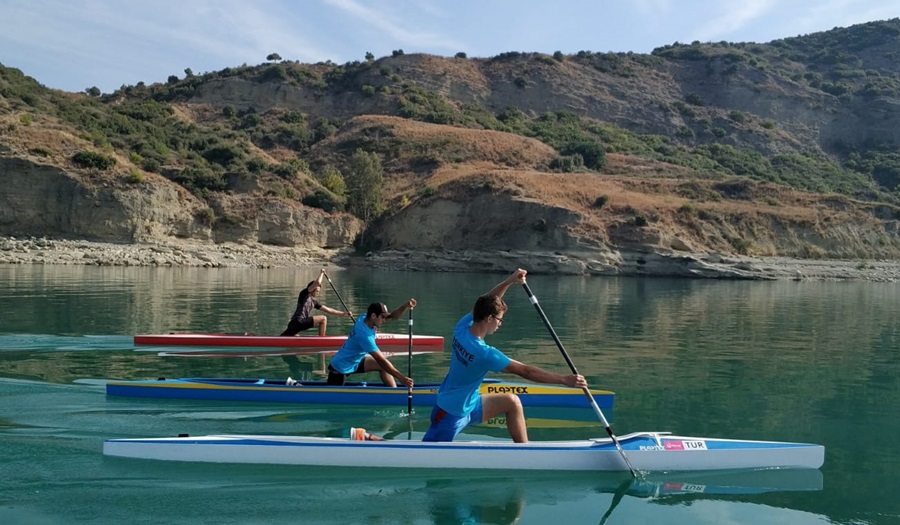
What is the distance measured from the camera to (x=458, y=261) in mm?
54031

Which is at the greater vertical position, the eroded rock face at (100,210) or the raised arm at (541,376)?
the eroded rock face at (100,210)

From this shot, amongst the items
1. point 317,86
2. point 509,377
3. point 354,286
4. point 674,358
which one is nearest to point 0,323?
point 509,377

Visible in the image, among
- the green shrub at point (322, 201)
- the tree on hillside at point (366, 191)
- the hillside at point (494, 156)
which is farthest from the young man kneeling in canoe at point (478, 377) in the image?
the tree on hillside at point (366, 191)

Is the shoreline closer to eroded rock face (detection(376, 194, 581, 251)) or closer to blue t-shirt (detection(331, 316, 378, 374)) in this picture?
eroded rock face (detection(376, 194, 581, 251))

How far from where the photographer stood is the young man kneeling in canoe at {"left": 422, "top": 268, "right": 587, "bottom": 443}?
7.04 m

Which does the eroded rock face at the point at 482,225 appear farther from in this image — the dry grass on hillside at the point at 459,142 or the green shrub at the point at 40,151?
the green shrub at the point at 40,151

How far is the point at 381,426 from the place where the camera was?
988 centimetres

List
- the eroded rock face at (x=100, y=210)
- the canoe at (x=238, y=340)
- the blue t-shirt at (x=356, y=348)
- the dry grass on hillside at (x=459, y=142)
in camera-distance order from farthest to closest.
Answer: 1. the dry grass on hillside at (x=459, y=142)
2. the eroded rock face at (x=100, y=210)
3. the canoe at (x=238, y=340)
4. the blue t-shirt at (x=356, y=348)

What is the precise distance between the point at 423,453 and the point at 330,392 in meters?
3.22

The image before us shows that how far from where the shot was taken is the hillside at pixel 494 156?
52.4m

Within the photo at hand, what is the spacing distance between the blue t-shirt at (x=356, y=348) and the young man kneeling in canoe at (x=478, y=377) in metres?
2.96

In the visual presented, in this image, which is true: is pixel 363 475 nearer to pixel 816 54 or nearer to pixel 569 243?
pixel 569 243

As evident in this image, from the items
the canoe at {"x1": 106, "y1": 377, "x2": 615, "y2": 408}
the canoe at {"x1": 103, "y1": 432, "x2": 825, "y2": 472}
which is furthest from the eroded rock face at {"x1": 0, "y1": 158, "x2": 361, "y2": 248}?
the canoe at {"x1": 103, "y1": 432, "x2": 825, "y2": 472}

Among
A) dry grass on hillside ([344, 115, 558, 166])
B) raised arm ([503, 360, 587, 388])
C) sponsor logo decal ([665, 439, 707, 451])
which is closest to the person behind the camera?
raised arm ([503, 360, 587, 388])
